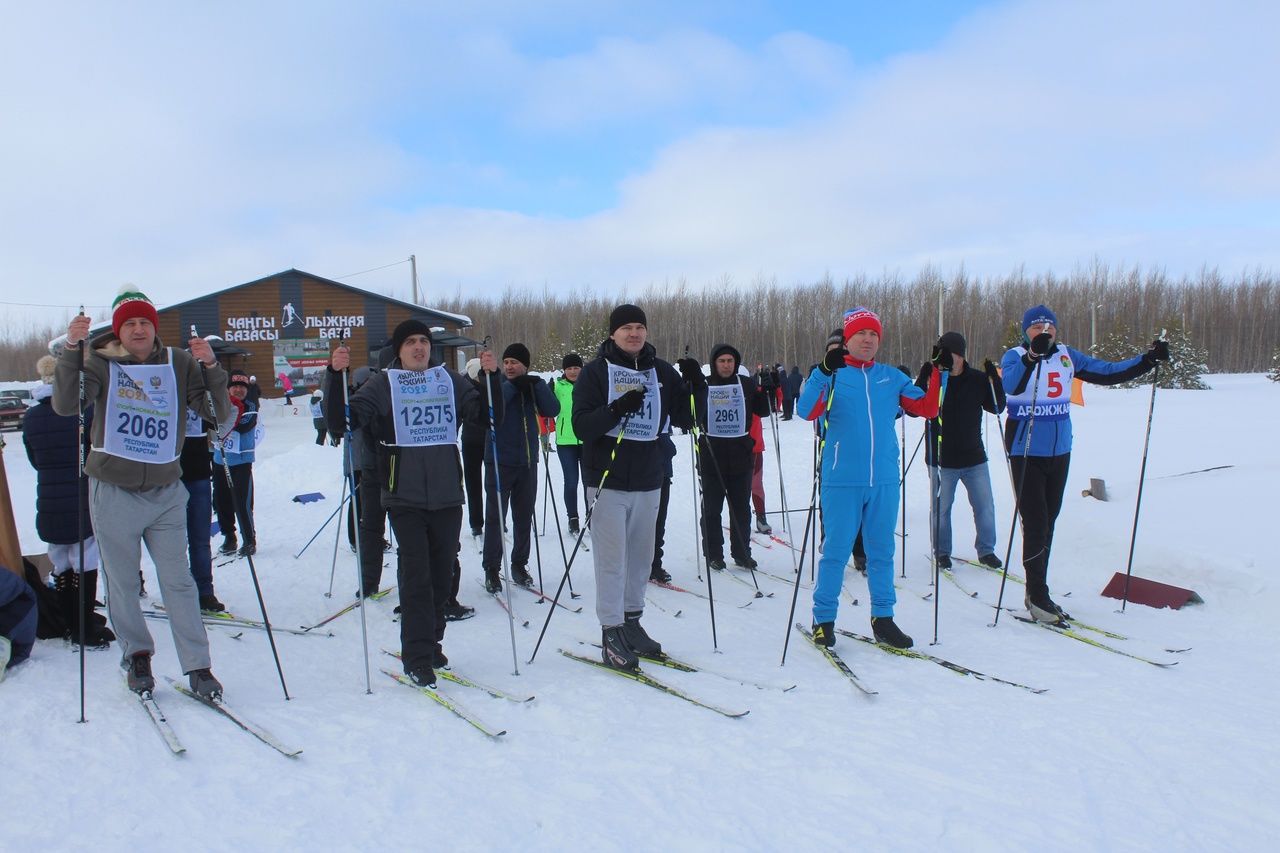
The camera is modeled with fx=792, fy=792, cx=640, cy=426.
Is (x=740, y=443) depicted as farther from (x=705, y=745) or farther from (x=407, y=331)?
(x=705, y=745)

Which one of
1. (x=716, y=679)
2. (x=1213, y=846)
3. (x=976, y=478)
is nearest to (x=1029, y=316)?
(x=976, y=478)

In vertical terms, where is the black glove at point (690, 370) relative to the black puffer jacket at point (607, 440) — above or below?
above

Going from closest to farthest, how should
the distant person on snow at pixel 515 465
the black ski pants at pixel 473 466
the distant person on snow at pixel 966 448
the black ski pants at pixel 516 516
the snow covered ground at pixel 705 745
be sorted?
the snow covered ground at pixel 705 745, the distant person on snow at pixel 515 465, the black ski pants at pixel 516 516, the distant person on snow at pixel 966 448, the black ski pants at pixel 473 466

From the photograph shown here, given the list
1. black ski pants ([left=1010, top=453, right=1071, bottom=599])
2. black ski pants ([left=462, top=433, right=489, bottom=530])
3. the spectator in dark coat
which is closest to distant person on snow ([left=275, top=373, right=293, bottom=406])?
black ski pants ([left=462, top=433, right=489, bottom=530])

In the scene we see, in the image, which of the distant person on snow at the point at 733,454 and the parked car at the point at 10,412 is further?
the parked car at the point at 10,412

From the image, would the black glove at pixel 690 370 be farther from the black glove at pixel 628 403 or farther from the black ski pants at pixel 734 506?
the black ski pants at pixel 734 506

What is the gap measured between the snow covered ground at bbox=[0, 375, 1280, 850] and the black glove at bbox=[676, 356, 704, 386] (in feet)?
5.48

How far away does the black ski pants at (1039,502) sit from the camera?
5.37m

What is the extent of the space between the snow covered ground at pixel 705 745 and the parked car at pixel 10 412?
822 inches

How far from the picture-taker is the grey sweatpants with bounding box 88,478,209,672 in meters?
3.83

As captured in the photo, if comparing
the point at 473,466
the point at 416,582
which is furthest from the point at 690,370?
the point at 473,466

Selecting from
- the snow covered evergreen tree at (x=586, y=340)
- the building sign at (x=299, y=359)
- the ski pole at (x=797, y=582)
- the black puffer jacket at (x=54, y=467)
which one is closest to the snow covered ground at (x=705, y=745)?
the ski pole at (x=797, y=582)

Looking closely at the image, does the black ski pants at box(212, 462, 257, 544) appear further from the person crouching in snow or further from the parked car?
the parked car

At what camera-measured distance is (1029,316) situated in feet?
19.1
